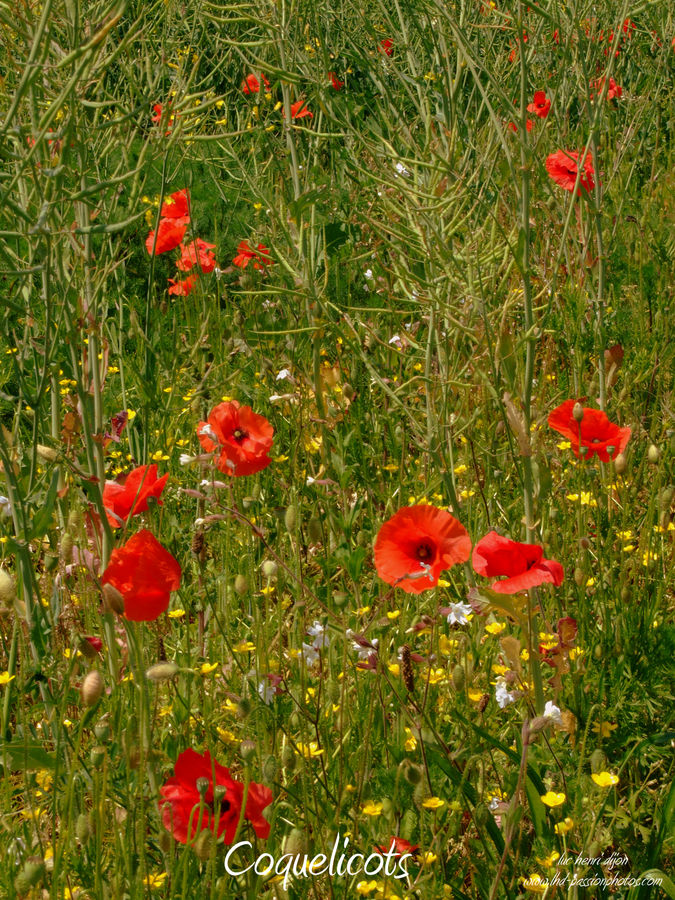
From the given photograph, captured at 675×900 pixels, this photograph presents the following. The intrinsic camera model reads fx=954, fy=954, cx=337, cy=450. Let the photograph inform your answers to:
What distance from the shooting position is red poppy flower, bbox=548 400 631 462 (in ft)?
6.56

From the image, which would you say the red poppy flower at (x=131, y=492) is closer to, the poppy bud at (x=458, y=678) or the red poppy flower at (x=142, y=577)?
the red poppy flower at (x=142, y=577)

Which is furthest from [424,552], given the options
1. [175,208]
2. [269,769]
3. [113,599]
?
[175,208]

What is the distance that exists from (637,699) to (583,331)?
58.8 inches

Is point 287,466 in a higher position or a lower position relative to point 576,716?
lower

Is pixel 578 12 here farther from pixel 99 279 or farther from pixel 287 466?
pixel 287 466

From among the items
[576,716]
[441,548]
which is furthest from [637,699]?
[441,548]

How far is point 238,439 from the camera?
6.66 feet

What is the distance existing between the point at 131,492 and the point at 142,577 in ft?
0.97

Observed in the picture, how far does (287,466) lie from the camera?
2801mm

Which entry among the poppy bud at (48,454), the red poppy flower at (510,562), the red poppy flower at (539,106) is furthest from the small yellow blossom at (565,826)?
the red poppy flower at (539,106)

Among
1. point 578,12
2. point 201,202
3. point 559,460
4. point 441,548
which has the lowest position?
point 201,202

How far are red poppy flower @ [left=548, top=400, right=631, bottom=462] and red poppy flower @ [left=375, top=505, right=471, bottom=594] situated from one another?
478 millimetres

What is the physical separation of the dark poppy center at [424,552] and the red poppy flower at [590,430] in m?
0.48

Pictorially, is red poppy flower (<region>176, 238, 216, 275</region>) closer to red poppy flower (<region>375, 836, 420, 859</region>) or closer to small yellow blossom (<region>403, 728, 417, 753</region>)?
small yellow blossom (<region>403, 728, 417, 753</region>)
